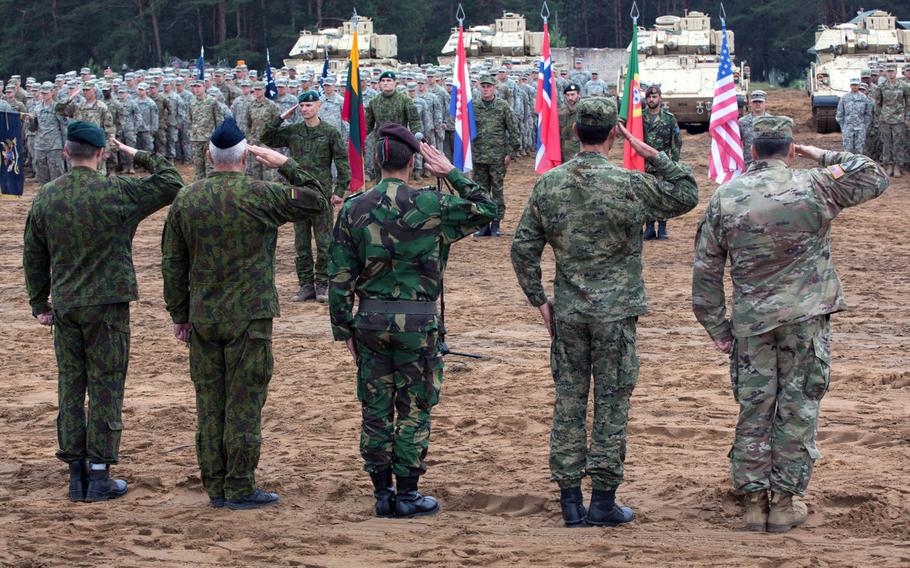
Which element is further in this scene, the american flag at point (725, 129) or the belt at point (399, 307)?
the american flag at point (725, 129)

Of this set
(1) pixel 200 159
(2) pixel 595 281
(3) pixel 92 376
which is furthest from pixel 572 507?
(1) pixel 200 159

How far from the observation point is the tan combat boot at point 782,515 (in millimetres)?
5871

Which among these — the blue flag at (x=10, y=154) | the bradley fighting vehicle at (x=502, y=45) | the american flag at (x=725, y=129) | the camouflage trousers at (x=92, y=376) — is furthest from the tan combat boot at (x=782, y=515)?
the bradley fighting vehicle at (x=502, y=45)

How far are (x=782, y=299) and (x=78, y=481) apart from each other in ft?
11.7

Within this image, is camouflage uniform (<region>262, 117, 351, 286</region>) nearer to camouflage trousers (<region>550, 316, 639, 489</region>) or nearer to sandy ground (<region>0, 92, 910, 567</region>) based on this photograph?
sandy ground (<region>0, 92, 910, 567</region>)

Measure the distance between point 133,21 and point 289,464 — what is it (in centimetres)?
4626

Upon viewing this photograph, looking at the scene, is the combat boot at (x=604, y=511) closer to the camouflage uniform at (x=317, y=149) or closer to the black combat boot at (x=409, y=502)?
the black combat boot at (x=409, y=502)

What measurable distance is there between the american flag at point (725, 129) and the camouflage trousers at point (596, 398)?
8.56 m

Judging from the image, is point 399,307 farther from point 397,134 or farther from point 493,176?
point 493,176

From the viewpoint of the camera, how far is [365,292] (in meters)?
6.18

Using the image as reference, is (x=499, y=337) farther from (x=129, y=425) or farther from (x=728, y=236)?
(x=728, y=236)

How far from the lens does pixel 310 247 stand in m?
12.2

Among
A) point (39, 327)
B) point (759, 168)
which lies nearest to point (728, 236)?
point (759, 168)

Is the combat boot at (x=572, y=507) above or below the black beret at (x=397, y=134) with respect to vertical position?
below
